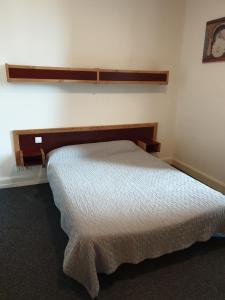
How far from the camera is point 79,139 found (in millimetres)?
3061

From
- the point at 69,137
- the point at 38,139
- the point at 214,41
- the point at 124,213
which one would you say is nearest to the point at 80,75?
the point at 69,137

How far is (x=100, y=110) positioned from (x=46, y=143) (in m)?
0.83

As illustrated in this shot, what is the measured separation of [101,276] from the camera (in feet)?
5.41

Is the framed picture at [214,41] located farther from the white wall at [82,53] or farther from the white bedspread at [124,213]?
the white bedspread at [124,213]

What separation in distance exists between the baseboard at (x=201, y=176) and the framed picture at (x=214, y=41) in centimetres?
148

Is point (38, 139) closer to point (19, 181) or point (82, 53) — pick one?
point (19, 181)

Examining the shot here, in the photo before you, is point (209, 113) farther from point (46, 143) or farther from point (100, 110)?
point (46, 143)

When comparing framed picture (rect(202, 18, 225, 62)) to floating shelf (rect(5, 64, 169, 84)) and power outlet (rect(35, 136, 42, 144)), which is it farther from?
power outlet (rect(35, 136, 42, 144))

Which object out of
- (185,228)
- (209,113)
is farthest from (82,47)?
(185,228)

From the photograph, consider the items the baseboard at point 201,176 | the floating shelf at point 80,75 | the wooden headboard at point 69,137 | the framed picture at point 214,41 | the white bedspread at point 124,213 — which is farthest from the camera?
the baseboard at point 201,176

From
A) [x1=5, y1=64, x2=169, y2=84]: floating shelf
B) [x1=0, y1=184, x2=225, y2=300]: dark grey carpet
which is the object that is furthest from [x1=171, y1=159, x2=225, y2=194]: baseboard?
[x1=5, y1=64, x2=169, y2=84]: floating shelf

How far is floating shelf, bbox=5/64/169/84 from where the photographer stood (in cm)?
251

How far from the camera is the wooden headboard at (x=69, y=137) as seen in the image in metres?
2.79

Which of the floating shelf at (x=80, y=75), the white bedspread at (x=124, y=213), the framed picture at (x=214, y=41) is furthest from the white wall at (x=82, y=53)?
the white bedspread at (x=124, y=213)
